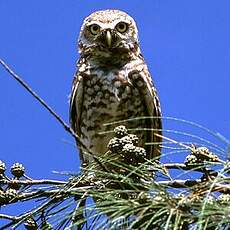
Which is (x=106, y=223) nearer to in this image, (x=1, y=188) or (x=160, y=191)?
(x=160, y=191)

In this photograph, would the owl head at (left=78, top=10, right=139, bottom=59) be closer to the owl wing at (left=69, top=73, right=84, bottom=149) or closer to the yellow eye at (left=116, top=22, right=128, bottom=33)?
the yellow eye at (left=116, top=22, right=128, bottom=33)

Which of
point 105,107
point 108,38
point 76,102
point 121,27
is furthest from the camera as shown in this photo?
point 121,27

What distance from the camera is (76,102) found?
4.70 metres

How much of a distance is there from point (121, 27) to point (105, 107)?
0.75 metres

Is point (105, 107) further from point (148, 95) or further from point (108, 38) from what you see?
point (108, 38)

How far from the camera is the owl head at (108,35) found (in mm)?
4949

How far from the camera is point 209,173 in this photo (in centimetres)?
211

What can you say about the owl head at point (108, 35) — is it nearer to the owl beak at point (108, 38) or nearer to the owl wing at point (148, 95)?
the owl beak at point (108, 38)

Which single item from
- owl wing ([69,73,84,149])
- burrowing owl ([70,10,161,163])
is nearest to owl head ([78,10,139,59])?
burrowing owl ([70,10,161,163])

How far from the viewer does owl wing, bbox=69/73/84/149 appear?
469 cm

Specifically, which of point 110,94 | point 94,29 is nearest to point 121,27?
point 94,29

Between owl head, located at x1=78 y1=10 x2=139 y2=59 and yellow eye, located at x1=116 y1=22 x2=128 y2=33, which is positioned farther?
yellow eye, located at x1=116 y1=22 x2=128 y2=33

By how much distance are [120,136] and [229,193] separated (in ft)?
1.55

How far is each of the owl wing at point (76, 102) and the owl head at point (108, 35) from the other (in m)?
0.26
